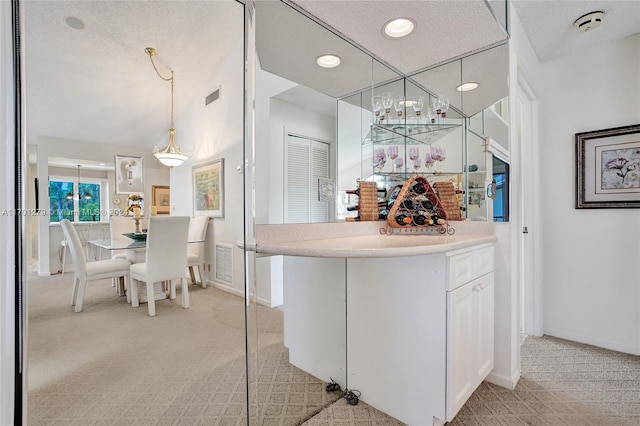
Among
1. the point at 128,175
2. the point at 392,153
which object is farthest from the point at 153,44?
the point at 392,153

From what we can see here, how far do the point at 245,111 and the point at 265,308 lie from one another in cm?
93

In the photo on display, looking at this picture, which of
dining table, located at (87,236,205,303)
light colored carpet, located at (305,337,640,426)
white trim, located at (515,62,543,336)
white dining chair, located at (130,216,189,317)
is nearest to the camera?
dining table, located at (87,236,205,303)

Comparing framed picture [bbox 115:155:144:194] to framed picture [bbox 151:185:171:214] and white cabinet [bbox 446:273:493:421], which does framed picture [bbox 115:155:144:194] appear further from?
white cabinet [bbox 446:273:493:421]

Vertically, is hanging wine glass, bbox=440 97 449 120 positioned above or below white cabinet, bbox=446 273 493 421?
above

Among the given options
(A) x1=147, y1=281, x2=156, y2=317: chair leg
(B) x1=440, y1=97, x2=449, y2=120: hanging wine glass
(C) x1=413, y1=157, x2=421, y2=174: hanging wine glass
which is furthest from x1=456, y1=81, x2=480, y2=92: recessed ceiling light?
(A) x1=147, y1=281, x2=156, y2=317: chair leg

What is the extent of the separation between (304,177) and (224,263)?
0.61 m

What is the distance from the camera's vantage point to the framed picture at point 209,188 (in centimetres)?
130

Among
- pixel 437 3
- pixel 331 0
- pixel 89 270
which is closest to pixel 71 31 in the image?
pixel 89 270

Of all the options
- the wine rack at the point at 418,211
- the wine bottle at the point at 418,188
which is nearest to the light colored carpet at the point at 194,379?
the wine rack at the point at 418,211

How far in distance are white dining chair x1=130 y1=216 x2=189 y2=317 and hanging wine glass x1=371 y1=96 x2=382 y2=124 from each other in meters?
1.36

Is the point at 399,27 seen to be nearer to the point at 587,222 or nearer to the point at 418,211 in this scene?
the point at 418,211

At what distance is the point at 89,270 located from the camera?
1.02 m

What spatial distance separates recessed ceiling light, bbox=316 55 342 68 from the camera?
1652 millimetres

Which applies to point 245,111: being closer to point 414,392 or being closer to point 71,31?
point 71,31
